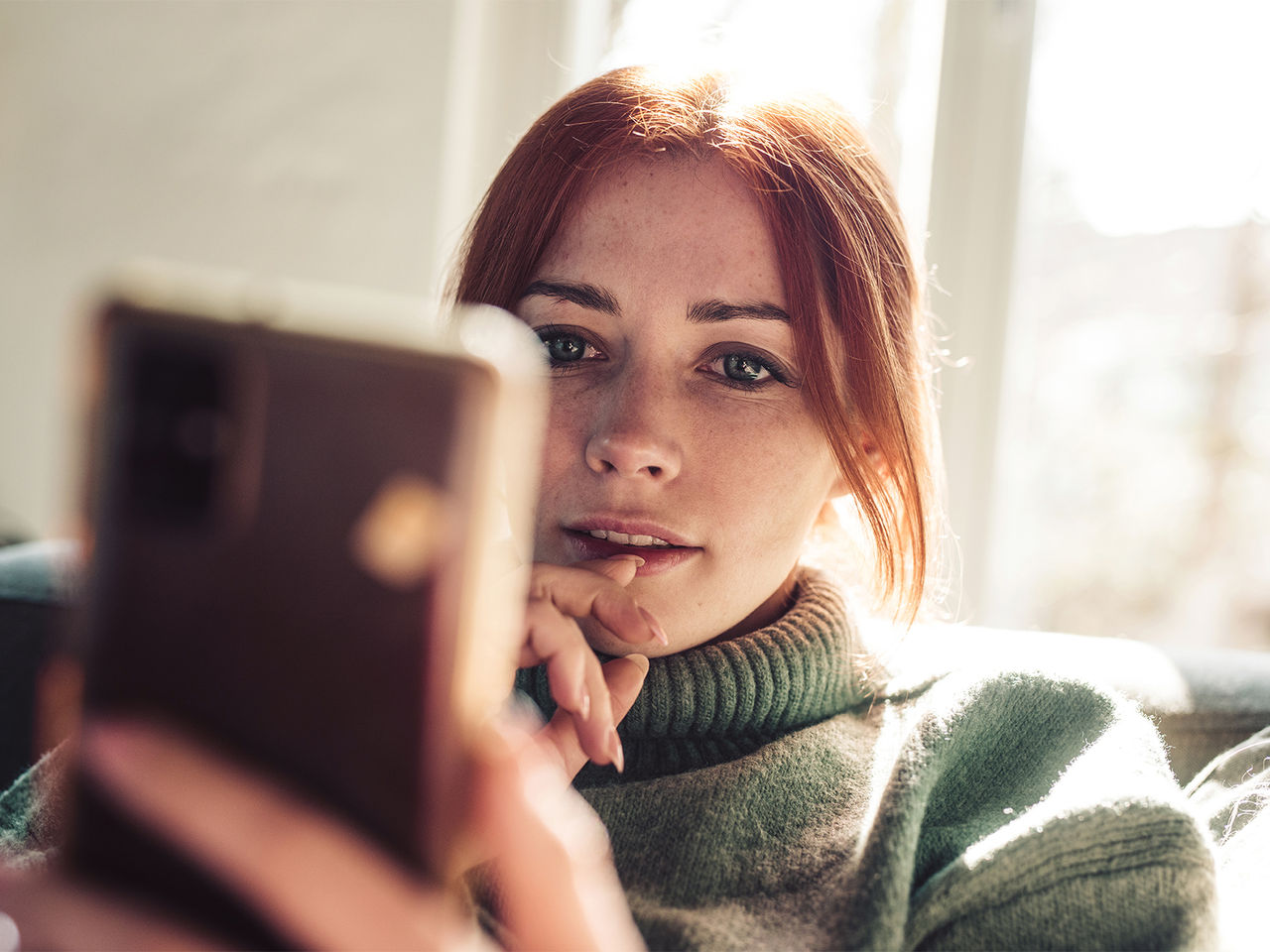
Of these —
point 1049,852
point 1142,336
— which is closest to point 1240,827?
point 1049,852

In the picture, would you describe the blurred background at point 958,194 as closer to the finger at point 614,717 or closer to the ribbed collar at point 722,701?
the ribbed collar at point 722,701

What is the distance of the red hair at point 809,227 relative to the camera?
81cm

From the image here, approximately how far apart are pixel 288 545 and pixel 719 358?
1.70 feet

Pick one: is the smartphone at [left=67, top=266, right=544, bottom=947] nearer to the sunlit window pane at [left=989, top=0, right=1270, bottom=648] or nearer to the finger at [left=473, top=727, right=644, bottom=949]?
the finger at [left=473, top=727, right=644, bottom=949]

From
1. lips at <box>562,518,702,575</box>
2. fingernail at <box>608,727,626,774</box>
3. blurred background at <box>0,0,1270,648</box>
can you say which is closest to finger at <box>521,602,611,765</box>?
fingernail at <box>608,727,626,774</box>

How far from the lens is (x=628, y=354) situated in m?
0.77

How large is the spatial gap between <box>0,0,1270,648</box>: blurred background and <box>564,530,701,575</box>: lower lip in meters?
1.15

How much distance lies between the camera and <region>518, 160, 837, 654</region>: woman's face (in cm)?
74

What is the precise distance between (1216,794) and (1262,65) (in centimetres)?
139

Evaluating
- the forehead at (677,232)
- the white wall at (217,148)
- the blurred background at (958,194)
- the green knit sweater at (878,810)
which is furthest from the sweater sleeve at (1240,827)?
the white wall at (217,148)

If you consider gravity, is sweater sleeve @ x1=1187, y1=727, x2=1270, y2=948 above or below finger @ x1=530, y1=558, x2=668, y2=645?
below

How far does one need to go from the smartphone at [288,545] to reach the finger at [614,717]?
25 cm

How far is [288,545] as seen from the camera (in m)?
0.33

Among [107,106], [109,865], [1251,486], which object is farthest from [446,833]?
[107,106]
